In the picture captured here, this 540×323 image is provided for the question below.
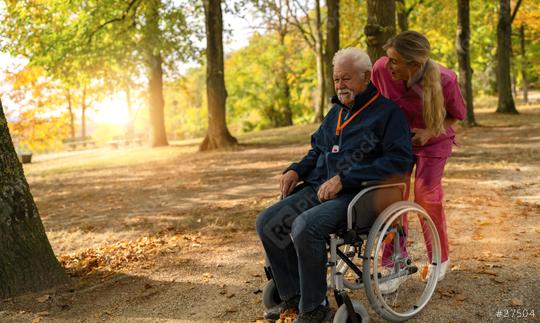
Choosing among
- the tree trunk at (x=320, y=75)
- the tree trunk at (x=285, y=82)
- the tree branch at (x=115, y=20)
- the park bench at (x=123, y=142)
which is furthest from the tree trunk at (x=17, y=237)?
the tree trunk at (x=285, y=82)

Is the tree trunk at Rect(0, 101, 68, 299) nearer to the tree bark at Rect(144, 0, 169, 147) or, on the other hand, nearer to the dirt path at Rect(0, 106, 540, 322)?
the dirt path at Rect(0, 106, 540, 322)

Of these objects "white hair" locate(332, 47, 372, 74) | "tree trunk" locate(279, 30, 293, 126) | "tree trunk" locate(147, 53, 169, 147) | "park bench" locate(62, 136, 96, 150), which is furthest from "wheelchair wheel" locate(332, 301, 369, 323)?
"park bench" locate(62, 136, 96, 150)

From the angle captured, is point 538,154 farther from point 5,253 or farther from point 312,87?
point 312,87

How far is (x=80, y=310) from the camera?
3.41 m

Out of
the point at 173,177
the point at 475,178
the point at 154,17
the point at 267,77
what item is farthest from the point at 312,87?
the point at 475,178

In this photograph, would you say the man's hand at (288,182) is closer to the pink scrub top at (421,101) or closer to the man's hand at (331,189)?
the man's hand at (331,189)

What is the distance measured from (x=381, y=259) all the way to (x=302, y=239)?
1016 millimetres

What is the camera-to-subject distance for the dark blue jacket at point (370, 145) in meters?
2.74

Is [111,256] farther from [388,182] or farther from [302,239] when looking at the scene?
[388,182]

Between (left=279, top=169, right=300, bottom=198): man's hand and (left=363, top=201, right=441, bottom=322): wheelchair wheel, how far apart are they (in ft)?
2.09

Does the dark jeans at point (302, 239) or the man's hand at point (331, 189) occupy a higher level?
the man's hand at point (331, 189)

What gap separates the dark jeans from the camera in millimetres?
2572

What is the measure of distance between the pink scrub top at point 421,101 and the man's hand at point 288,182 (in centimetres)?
84

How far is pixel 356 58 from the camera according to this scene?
2857 millimetres
